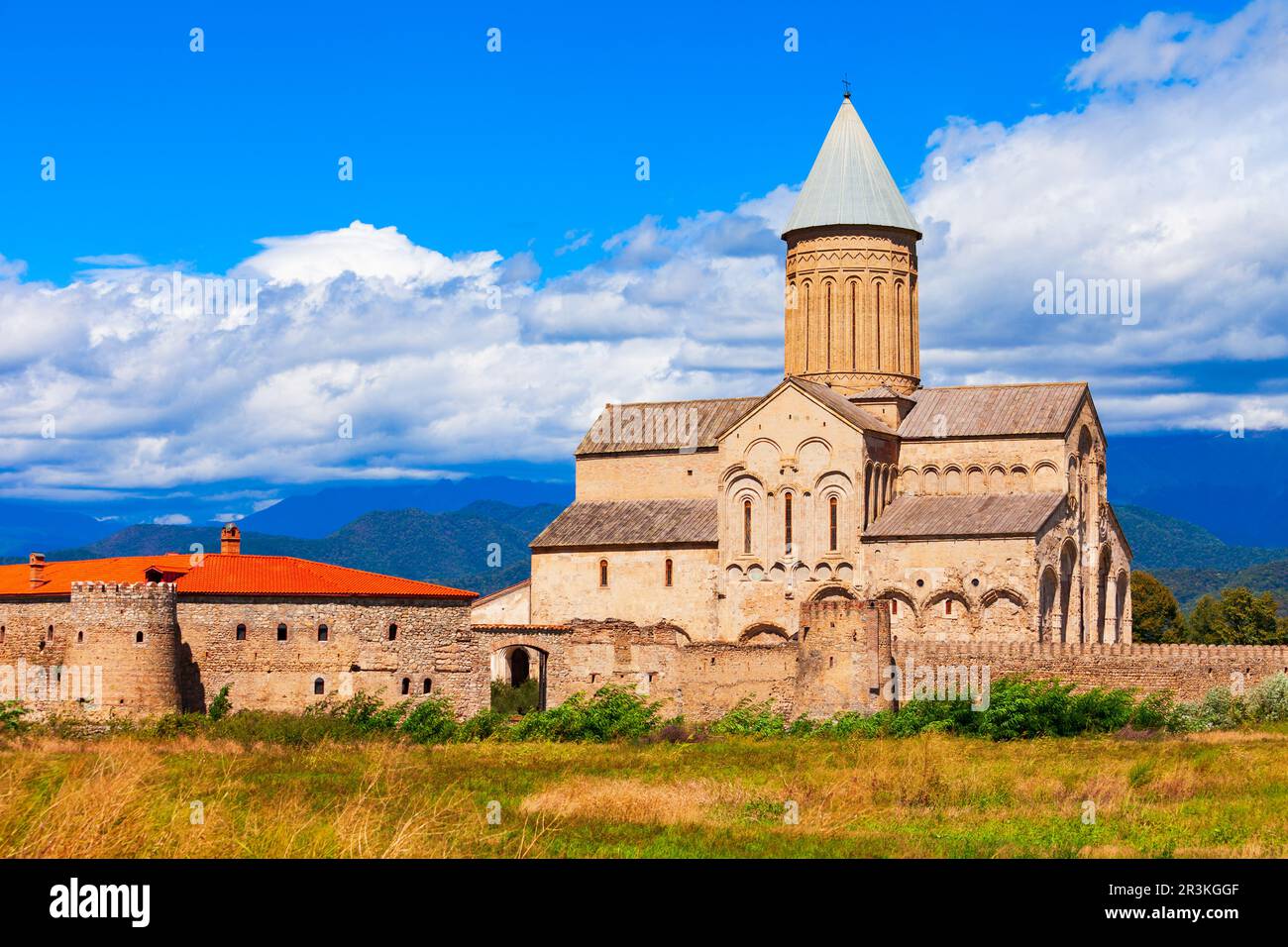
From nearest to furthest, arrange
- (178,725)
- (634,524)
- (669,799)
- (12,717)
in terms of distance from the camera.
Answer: (669,799) < (12,717) < (178,725) < (634,524)

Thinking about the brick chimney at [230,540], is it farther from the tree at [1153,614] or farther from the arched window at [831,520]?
the tree at [1153,614]

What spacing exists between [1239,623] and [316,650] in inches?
1298

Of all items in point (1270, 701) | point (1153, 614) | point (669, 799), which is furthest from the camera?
point (1153, 614)

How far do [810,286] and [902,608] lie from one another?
10.9m

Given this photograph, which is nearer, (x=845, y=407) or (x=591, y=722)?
(x=591, y=722)

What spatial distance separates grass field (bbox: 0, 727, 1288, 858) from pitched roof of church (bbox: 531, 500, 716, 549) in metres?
16.0

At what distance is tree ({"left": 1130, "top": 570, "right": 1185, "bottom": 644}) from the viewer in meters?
56.0

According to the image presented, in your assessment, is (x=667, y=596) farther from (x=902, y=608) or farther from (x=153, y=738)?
(x=153, y=738)

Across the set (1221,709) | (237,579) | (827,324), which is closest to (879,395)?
(827,324)

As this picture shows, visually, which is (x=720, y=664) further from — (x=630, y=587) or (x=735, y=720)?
(x=630, y=587)

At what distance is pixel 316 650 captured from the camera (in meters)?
37.3

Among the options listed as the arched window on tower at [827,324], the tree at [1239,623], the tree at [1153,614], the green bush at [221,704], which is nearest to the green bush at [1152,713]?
the arched window on tower at [827,324]

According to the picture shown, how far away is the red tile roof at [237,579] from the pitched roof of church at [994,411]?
15121 millimetres

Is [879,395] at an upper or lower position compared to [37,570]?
upper
